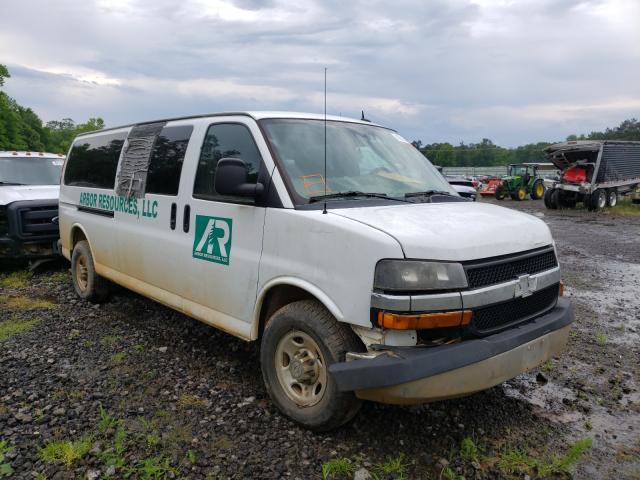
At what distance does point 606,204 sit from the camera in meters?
22.4

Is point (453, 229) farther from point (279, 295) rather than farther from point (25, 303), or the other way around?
point (25, 303)

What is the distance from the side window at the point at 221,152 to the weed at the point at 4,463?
6.71 ft

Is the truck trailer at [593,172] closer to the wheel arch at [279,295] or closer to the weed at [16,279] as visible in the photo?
the weed at [16,279]

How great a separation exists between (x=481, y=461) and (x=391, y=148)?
247 cm

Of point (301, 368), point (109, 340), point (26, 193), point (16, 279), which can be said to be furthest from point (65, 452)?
point (26, 193)

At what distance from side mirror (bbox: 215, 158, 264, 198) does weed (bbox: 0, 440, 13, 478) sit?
77.9 inches

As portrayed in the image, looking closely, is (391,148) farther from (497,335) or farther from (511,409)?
(511,409)

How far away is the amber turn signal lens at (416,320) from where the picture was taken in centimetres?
266

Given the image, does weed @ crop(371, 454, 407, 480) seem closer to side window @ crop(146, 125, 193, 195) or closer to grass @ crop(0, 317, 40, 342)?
side window @ crop(146, 125, 193, 195)

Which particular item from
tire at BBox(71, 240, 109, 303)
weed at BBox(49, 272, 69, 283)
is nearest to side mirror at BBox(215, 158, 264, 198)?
tire at BBox(71, 240, 109, 303)

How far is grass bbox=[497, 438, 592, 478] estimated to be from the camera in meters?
2.89

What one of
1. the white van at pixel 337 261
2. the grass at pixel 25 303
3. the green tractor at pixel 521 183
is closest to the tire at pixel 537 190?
the green tractor at pixel 521 183

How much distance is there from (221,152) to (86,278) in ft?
10.7

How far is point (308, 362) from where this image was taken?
319cm
